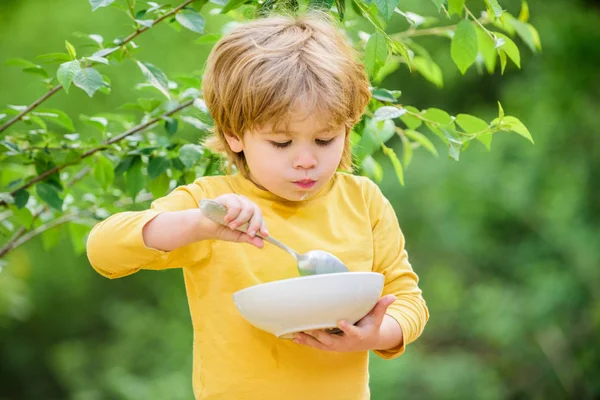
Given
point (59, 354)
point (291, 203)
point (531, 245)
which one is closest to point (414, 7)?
point (531, 245)

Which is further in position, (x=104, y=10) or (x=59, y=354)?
(x=59, y=354)

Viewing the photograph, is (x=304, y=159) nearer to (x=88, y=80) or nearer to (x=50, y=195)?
(x=88, y=80)

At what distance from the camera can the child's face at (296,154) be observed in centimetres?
154

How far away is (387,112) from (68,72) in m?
0.65

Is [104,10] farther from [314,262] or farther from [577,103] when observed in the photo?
[314,262]

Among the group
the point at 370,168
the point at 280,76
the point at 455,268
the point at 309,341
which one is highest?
the point at 280,76

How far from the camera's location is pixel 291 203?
168cm

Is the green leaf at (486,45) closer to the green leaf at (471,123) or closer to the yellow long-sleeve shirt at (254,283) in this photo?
the green leaf at (471,123)

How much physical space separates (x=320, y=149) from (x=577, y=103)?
601cm

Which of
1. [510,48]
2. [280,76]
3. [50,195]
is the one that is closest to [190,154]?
[50,195]

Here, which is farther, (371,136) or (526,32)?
(526,32)

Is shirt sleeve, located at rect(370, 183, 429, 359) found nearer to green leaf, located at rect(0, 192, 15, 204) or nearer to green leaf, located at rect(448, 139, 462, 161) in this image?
green leaf, located at rect(448, 139, 462, 161)

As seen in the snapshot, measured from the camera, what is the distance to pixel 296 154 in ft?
5.08

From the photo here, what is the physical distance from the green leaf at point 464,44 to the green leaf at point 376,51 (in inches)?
7.3
